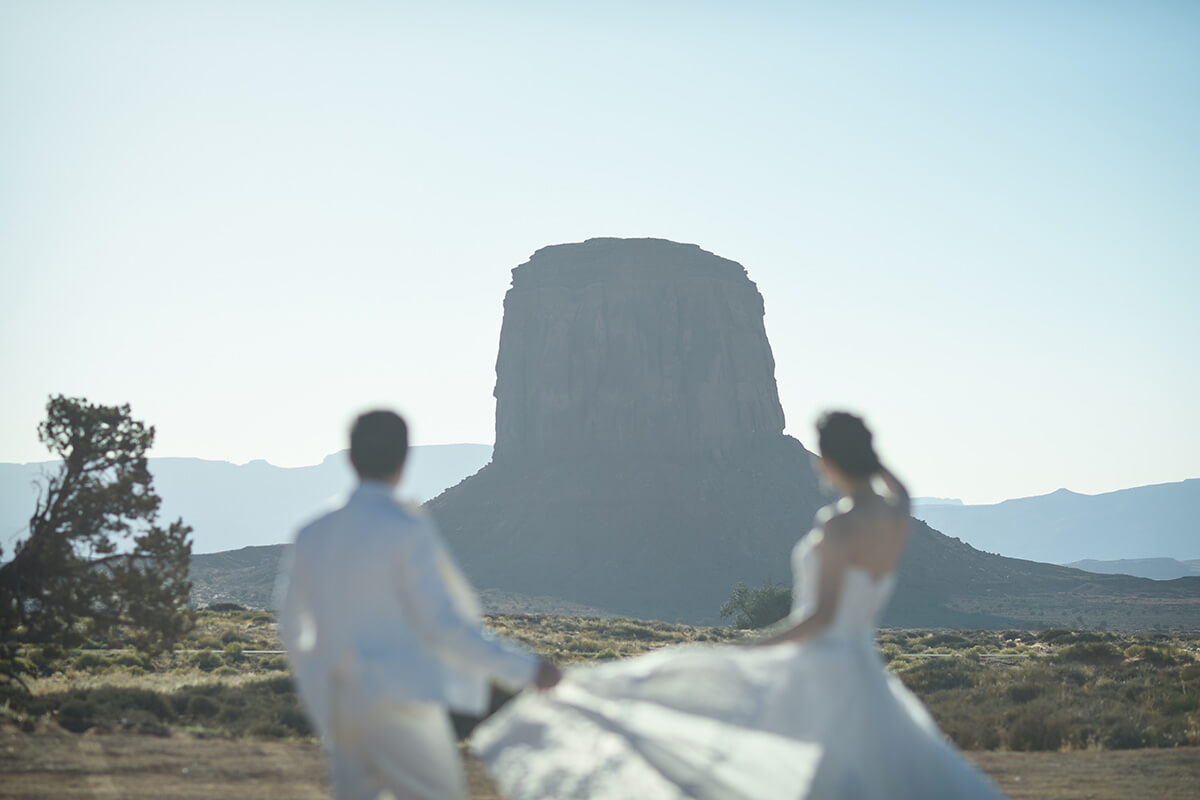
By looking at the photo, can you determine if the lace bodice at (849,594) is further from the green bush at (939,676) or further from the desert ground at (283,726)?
the green bush at (939,676)

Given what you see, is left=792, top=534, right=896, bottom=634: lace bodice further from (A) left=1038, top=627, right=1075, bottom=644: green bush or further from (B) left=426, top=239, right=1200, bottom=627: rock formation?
(B) left=426, top=239, right=1200, bottom=627: rock formation

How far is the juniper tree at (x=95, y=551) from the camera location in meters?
14.8

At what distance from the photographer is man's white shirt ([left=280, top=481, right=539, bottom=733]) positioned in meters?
4.16

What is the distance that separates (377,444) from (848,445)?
2.27m

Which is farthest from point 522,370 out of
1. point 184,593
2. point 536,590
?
point 184,593

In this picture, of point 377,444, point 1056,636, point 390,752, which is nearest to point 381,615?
Result: point 390,752

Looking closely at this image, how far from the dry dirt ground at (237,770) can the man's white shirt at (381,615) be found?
5.68 metres

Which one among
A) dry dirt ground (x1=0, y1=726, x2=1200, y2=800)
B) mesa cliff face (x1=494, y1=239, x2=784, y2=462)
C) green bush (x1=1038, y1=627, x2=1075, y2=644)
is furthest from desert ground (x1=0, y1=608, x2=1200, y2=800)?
mesa cliff face (x1=494, y1=239, x2=784, y2=462)

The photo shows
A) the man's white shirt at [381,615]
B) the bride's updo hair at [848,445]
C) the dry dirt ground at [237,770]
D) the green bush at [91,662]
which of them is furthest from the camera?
the green bush at [91,662]

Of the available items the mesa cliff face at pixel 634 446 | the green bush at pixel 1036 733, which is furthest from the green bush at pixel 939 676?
the mesa cliff face at pixel 634 446

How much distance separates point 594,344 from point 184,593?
83.1 metres

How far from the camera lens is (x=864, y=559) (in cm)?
511

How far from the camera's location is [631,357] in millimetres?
97750

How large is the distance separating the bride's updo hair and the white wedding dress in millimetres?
429
